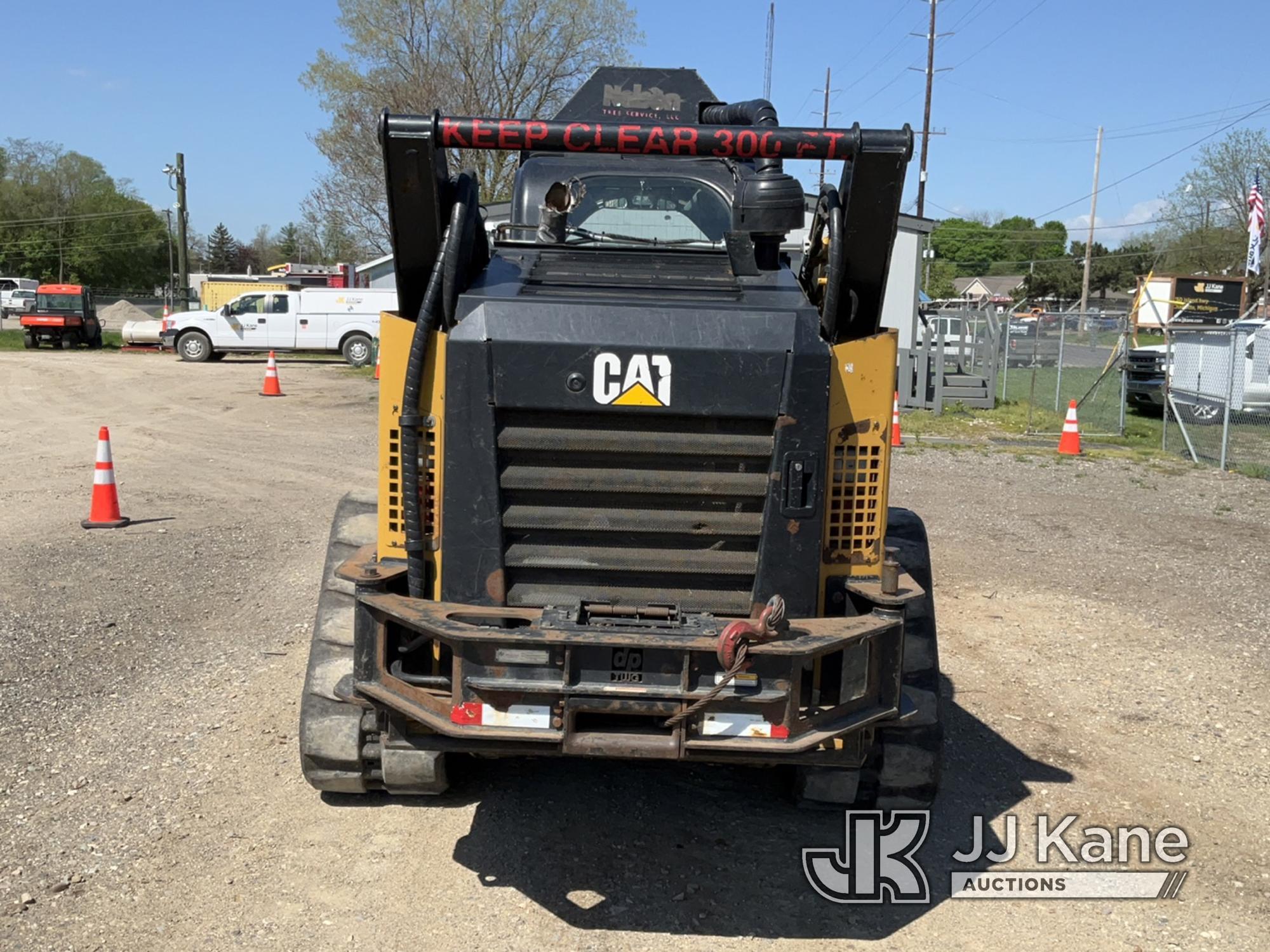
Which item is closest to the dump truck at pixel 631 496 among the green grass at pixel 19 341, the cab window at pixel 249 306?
the cab window at pixel 249 306

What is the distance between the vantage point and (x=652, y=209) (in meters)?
5.66

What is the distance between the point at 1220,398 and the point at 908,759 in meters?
12.9

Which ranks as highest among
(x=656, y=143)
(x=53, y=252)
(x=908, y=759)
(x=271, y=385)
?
(x=53, y=252)

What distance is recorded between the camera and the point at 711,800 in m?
4.66

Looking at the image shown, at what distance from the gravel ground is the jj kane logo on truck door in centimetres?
169

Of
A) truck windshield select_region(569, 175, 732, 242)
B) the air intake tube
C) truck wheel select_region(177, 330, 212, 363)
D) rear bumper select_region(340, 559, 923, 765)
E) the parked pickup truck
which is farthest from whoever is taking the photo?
truck wheel select_region(177, 330, 212, 363)

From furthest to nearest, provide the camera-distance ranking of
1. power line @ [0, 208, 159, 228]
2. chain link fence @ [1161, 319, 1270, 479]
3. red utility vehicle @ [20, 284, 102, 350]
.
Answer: power line @ [0, 208, 159, 228]
red utility vehicle @ [20, 284, 102, 350]
chain link fence @ [1161, 319, 1270, 479]

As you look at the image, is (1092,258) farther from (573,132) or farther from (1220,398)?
(573,132)

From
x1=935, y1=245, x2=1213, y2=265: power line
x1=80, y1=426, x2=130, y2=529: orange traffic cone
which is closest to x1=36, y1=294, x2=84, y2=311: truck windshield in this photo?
x1=80, y1=426, x2=130, y2=529: orange traffic cone

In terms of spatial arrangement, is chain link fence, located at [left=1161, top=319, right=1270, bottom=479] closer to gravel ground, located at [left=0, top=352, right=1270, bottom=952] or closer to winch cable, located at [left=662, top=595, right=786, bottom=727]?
gravel ground, located at [left=0, top=352, right=1270, bottom=952]

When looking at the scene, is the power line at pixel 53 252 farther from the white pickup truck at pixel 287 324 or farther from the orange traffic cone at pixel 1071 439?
the orange traffic cone at pixel 1071 439

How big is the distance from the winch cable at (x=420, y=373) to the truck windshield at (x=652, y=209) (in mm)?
1750

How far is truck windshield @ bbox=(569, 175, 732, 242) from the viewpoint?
5551 mm

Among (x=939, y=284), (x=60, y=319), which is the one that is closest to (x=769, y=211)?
(x=60, y=319)
